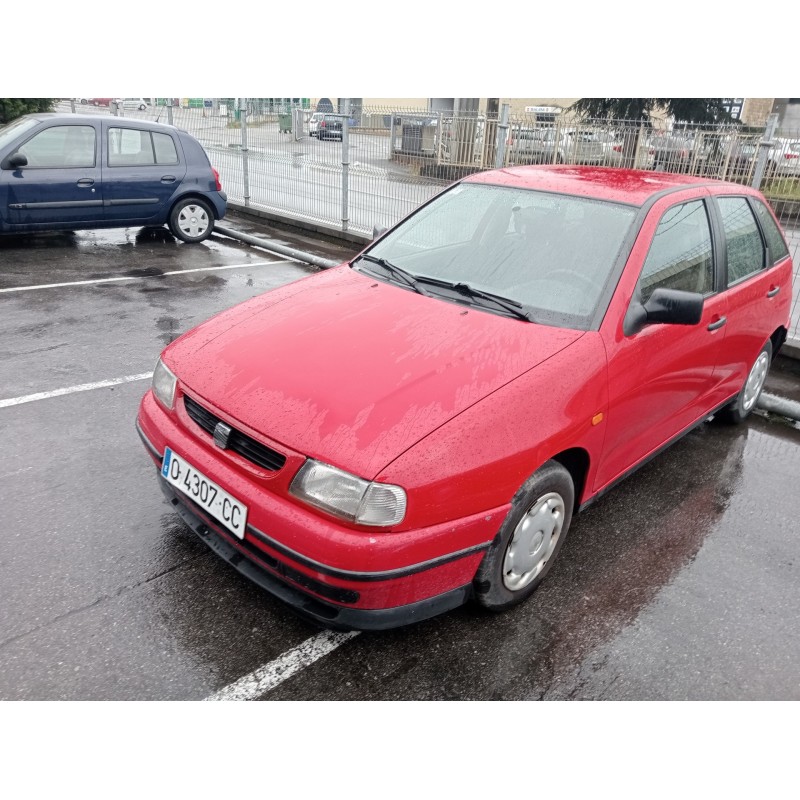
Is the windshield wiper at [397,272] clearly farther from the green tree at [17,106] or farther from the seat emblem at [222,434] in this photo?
the green tree at [17,106]

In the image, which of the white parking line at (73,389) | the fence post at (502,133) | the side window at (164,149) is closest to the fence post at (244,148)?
the side window at (164,149)

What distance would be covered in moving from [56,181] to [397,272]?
6231 mm

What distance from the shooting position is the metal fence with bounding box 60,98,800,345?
599 cm

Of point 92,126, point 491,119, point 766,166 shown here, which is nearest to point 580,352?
point 766,166

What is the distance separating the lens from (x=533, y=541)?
2.72 meters

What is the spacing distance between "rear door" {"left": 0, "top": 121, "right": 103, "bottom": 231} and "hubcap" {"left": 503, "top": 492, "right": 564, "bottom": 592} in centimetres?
746

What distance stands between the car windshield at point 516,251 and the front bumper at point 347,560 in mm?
1117

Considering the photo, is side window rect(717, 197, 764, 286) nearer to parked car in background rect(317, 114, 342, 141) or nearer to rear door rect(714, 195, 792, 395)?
rear door rect(714, 195, 792, 395)

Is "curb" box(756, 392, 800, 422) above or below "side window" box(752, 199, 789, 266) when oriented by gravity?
below

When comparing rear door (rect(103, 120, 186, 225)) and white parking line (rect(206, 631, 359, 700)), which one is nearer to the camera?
white parking line (rect(206, 631, 359, 700))

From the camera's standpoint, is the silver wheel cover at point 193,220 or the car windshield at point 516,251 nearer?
the car windshield at point 516,251

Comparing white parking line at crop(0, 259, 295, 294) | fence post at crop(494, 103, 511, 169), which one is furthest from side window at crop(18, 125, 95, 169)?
fence post at crop(494, 103, 511, 169)

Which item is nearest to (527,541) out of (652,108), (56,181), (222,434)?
(222,434)

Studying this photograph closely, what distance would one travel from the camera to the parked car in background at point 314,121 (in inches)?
374
